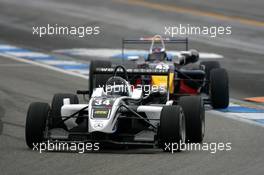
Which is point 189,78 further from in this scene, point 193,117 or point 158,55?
Answer: point 193,117

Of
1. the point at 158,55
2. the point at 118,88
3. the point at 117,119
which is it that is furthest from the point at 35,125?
the point at 158,55

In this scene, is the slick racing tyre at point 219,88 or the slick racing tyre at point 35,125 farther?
the slick racing tyre at point 219,88

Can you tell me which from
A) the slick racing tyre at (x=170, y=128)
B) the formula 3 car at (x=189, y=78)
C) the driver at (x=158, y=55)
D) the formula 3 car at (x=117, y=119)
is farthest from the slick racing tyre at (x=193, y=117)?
the driver at (x=158, y=55)

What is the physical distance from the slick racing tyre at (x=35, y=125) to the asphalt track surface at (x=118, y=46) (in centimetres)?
22

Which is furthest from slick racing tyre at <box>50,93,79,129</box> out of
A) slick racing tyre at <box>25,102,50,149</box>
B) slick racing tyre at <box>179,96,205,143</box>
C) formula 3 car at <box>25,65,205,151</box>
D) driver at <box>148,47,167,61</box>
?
driver at <box>148,47,167,61</box>

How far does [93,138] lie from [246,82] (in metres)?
9.03

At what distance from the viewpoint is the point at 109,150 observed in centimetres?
1520

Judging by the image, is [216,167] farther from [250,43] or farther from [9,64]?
[250,43]

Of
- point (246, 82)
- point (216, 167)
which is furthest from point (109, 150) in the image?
point (246, 82)

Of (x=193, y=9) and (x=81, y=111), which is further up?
(x=193, y=9)

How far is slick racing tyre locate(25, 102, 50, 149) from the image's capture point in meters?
15.0

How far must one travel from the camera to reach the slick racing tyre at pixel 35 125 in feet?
49.1

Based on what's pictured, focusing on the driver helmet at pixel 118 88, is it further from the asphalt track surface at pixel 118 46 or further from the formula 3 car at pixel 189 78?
the formula 3 car at pixel 189 78

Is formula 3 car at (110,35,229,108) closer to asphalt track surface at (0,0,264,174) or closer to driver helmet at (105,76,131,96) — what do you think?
asphalt track surface at (0,0,264,174)
